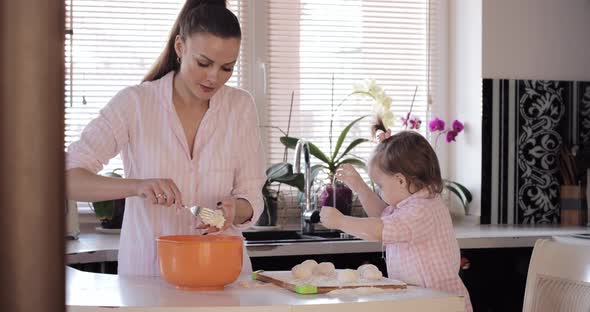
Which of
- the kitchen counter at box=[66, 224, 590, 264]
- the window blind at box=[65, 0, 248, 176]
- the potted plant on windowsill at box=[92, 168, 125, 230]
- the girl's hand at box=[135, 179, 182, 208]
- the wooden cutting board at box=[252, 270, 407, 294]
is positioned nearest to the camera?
the wooden cutting board at box=[252, 270, 407, 294]

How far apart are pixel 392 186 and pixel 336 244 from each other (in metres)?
0.60

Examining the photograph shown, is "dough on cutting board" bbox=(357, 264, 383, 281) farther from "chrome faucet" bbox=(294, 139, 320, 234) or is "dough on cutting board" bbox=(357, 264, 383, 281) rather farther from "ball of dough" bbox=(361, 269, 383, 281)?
"chrome faucet" bbox=(294, 139, 320, 234)

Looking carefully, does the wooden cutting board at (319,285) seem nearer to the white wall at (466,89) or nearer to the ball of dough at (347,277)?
the ball of dough at (347,277)

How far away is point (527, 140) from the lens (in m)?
3.53

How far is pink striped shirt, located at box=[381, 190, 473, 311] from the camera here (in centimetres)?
197

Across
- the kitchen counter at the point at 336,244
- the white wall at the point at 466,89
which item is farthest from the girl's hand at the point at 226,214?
the white wall at the point at 466,89

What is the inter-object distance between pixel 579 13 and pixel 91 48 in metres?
2.08

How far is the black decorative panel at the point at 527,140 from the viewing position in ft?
11.4

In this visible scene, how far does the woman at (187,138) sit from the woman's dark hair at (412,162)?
35cm

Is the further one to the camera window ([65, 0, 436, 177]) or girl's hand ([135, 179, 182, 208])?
Answer: window ([65, 0, 436, 177])

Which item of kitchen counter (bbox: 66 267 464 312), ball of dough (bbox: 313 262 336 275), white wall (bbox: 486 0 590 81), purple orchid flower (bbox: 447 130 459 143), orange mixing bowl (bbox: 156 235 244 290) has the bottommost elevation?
kitchen counter (bbox: 66 267 464 312)

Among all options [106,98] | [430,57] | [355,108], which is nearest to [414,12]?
[430,57]

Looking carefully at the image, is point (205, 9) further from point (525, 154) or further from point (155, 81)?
point (525, 154)

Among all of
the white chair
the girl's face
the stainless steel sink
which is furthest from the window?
the white chair
